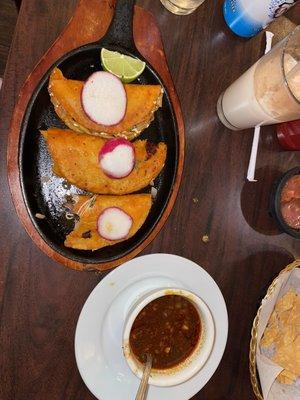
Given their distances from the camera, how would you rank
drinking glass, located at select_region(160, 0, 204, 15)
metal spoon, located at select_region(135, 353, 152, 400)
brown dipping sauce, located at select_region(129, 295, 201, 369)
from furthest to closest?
1. drinking glass, located at select_region(160, 0, 204, 15)
2. brown dipping sauce, located at select_region(129, 295, 201, 369)
3. metal spoon, located at select_region(135, 353, 152, 400)

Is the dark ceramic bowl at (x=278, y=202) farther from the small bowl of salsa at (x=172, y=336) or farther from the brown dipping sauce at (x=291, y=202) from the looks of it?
the small bowl of salsa at (x=172, y=336)

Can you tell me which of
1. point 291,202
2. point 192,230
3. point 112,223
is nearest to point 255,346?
point 192,230

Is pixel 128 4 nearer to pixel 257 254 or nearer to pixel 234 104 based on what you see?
pixel 234 104

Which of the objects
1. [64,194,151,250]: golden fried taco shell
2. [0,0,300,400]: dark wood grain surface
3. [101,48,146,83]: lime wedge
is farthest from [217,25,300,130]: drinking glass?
[64,194,151,250]: golden fried taco shell

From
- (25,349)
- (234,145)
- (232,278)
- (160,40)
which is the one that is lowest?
(25,349)

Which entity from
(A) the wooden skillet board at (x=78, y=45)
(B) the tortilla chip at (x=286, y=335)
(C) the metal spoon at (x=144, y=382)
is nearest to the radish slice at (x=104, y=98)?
(A) the wooden skillet board at (x=78, y=45)

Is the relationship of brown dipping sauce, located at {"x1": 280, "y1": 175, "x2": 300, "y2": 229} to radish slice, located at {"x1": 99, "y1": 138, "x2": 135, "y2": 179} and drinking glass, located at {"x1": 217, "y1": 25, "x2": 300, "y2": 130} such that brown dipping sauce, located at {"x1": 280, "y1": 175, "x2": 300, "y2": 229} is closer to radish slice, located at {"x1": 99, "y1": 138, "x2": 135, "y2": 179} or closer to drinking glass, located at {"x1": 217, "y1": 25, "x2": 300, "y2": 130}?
drinking glass, located at {"x1": 217, "y1": 25, "x2": 300, "y2": 130}

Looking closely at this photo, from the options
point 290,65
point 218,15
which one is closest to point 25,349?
point 290,65
